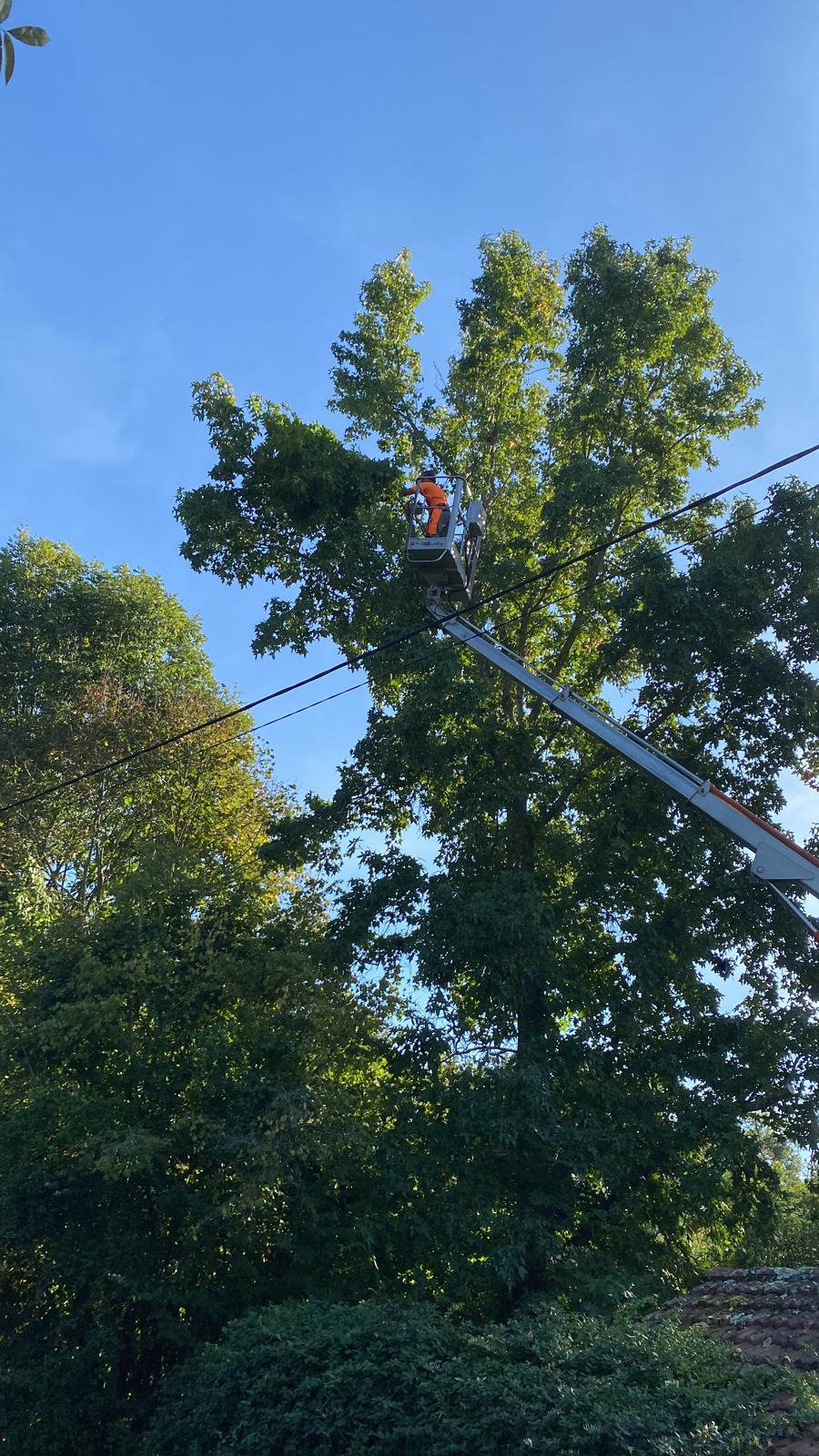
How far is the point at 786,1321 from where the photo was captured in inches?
343

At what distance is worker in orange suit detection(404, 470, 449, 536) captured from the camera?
1299cm

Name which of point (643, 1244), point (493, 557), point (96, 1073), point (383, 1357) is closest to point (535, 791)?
point (493, 557)

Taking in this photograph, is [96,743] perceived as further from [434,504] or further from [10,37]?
[10,37]

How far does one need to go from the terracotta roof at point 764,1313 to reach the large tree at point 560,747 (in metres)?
1.21

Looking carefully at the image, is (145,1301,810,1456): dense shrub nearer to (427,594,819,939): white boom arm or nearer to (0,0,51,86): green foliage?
(427,594,819,939): white boom arm

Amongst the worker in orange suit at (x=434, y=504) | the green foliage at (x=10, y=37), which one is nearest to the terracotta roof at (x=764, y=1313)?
the green foliage at (x=10, y=37)

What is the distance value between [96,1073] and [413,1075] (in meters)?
4.14

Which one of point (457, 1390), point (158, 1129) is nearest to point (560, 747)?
point (158, 1129)

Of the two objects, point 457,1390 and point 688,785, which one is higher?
point 688,785

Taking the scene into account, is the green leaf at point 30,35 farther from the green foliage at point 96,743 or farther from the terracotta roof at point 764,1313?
the green foliage at point 96,743

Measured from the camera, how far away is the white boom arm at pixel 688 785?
915 centimetres

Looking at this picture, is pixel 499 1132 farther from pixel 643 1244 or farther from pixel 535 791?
pixel 535 791

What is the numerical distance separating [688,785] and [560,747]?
665 centimetres

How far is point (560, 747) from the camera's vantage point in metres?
16.8
